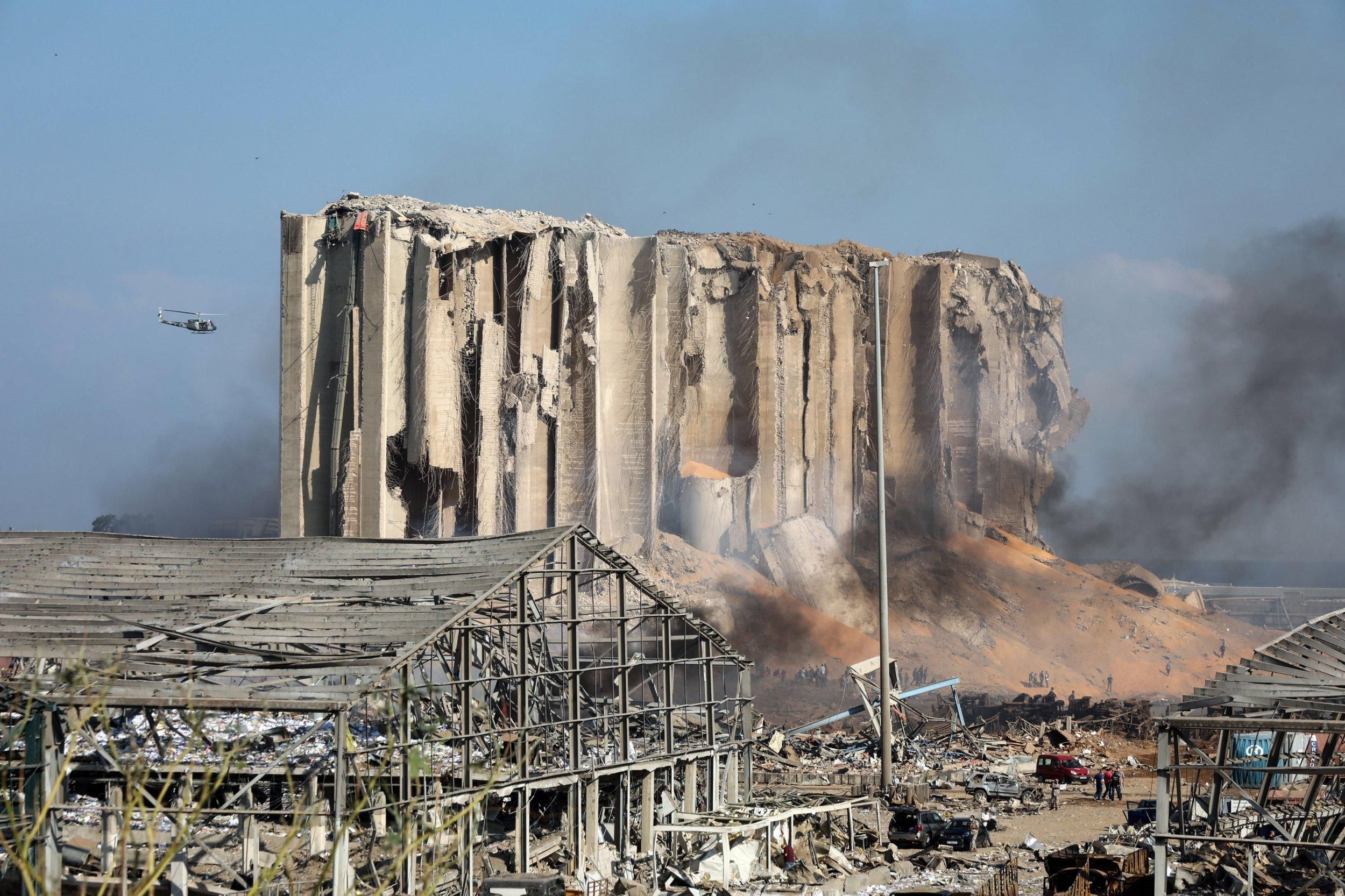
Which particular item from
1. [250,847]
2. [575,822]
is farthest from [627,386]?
[250,847]

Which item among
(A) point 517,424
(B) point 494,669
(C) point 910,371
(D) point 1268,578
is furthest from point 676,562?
(D) point 1268,578

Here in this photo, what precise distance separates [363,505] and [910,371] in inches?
1280

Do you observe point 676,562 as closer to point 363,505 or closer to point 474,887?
point 363,505

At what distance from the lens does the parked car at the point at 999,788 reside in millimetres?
34406

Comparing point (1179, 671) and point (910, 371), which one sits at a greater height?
point (910, 371)

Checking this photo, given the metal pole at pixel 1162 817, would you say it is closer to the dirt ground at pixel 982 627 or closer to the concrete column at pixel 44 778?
the concrete column at pixel 44 778

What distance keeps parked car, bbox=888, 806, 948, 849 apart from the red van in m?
10.3

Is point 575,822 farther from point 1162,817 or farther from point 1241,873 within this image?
point 1241,873

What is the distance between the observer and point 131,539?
2677 centimetres

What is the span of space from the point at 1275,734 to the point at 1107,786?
15.4 meters

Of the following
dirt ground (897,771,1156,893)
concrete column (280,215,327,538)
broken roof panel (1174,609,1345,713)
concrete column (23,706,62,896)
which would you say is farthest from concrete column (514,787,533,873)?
concrete column (280,215,327,538)

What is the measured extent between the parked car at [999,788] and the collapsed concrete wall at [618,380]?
23166mm

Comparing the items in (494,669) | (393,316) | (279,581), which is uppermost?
(393,316)

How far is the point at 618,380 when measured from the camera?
5922cm
